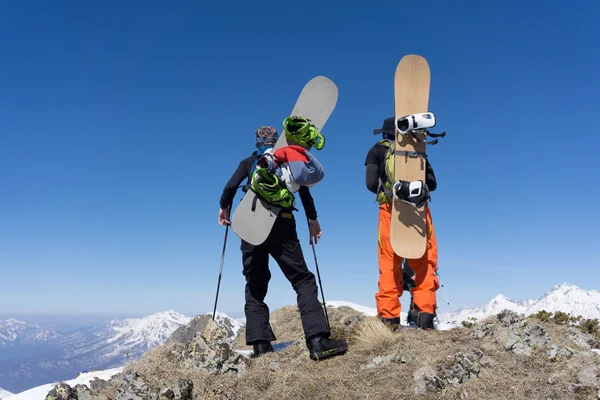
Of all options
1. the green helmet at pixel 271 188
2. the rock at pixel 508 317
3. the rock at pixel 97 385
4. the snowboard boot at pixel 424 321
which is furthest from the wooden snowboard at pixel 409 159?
the rock at pixel 97 385

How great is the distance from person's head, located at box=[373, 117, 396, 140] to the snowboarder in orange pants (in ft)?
0.71

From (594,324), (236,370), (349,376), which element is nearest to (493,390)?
(349,376)

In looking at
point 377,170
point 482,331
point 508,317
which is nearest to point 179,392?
point 482,331

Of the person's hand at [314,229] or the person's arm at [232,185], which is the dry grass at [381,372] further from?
the person's arm at [232,185]

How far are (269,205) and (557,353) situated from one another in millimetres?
3963

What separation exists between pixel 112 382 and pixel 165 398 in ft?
4.59

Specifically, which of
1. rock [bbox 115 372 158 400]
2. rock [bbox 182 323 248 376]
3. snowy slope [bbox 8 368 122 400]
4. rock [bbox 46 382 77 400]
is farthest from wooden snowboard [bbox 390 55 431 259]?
snowy slope [bbox 8 368 122 400]

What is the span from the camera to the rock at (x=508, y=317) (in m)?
5.79

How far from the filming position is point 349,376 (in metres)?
4.50

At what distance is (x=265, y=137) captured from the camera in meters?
6.00

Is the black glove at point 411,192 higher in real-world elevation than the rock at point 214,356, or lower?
higher

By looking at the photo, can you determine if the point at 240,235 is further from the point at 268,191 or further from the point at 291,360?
the point at 291,360

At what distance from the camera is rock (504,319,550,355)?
491 cm

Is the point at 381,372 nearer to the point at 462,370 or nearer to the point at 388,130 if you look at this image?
the point at 462,370
